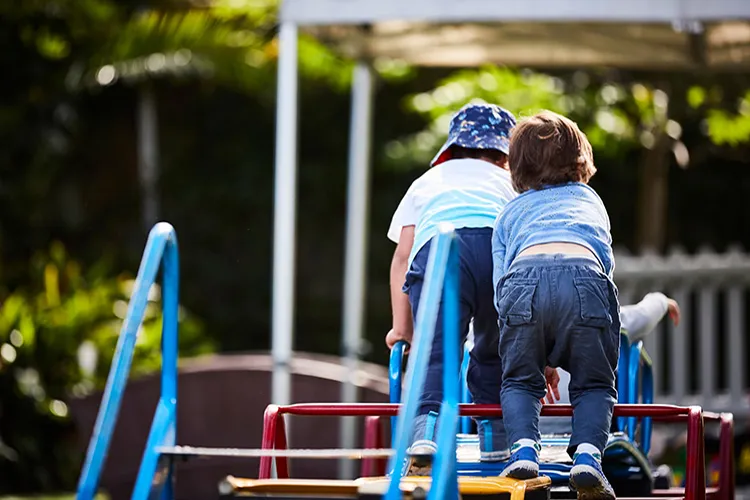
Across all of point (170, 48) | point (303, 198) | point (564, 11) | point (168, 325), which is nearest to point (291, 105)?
point (564, 11)

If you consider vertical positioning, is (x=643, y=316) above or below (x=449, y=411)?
above

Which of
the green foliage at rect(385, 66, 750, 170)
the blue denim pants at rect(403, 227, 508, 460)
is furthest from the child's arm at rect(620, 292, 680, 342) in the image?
the green foliage at rect(385, 66, 750, 170)

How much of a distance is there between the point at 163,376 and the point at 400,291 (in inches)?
34.7

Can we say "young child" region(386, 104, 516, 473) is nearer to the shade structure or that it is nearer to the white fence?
the shade structure

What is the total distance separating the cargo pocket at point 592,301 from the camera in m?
3.44

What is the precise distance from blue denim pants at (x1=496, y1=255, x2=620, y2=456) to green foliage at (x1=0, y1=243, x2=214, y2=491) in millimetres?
5297

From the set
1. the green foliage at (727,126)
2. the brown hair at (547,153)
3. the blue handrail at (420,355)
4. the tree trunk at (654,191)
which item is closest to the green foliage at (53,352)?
the tree trunk at (654,191)

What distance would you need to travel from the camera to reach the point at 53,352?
8594 millimetres

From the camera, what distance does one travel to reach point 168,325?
363 cm

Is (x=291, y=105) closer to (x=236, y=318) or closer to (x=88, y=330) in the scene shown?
(x=88, y=330)

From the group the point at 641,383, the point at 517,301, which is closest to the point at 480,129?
the point at 517,301

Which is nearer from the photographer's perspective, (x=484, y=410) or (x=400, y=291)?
(x=484, y=410)

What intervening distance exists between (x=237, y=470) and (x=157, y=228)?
496 centimetres

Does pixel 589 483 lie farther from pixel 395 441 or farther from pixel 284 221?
pixel 284 221
